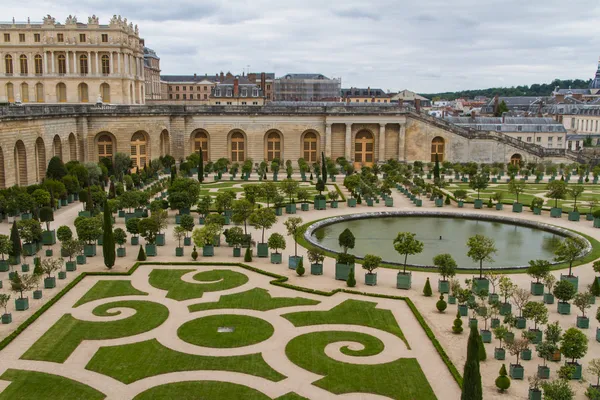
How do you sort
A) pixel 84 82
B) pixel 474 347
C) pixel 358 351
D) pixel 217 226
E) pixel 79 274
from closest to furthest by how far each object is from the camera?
pixel 474 347
pixel 358 351
pixel 79 274
pixel 217 226
pixel 84 82

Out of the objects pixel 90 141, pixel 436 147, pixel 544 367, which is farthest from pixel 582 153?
pixel 544 367

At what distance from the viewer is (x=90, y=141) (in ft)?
211

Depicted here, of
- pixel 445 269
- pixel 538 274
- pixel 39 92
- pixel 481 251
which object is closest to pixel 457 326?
pixel 445 269

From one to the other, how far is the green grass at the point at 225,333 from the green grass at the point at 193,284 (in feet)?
9.91

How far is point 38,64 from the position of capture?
75.4 metres

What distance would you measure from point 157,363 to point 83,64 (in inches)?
2461

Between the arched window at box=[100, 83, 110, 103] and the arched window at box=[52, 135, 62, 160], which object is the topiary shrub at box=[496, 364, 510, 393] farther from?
the arched window at box=[100, 83, 110, 103]

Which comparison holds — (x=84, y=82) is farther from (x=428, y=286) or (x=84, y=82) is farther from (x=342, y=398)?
(x=342, y=398)

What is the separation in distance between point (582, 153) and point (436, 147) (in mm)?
20830

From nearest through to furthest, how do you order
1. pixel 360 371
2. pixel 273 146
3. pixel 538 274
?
pixel 360 371 → pixel 538 274 → pixel 273 146

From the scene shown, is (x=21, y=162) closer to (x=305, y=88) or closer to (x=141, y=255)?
(x=141, y=255)

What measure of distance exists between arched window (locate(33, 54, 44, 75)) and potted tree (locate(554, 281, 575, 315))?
6657cm

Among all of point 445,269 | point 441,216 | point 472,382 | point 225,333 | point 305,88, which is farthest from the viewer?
point 305,88

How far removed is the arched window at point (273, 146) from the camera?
7062cm
